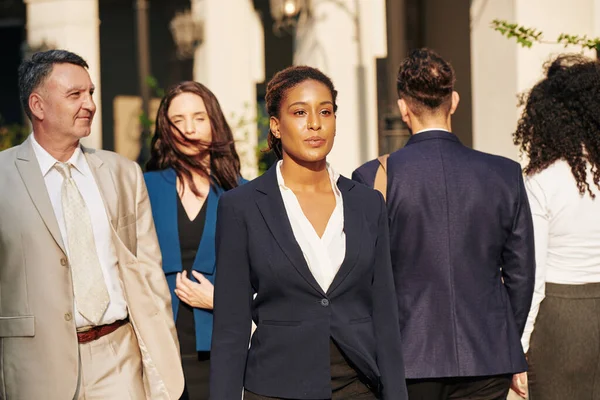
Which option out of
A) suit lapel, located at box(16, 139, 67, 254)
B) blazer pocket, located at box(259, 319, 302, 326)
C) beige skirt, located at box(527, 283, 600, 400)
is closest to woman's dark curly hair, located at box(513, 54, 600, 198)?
beige skirt, located at box(527, 283, 600, 400)

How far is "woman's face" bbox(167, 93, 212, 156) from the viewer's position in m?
5.05

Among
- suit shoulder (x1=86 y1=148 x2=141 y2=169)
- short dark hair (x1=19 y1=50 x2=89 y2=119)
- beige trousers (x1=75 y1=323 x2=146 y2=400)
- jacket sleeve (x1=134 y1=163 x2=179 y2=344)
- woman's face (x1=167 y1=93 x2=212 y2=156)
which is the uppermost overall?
short dark hair (x1=19 y1=50 x2=89 y2=119)

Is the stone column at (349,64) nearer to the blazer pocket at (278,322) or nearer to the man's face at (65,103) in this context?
the man's face at (65,103)

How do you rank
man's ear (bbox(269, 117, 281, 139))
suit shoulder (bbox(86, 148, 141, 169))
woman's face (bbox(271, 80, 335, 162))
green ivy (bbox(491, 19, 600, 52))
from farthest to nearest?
green ivy (bbox(491, 19, 600, 52)) → suit shoulder (bbox(86, 148, 141, 169)) → man's ear (bbox(269, 117, 281, 139)) → woman's face (bbox(271, 80, 335, 162))

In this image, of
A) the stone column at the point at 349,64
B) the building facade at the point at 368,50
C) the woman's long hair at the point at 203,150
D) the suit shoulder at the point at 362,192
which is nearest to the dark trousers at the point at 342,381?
the suit shoulder at the point at 362,192

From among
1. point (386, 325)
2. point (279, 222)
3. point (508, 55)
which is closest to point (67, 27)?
point (508, 55)

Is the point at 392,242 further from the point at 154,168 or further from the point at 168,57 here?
the point at 168,57

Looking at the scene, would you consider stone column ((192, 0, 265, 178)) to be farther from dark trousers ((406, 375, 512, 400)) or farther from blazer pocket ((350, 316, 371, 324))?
blazer pocket ((350, 316, 371, 324))

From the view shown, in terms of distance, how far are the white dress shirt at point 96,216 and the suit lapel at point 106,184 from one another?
2 centimetres

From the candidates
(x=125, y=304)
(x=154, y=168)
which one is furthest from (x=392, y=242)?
(x=154, y=168)

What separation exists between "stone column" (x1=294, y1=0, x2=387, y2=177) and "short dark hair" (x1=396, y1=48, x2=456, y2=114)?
592cm

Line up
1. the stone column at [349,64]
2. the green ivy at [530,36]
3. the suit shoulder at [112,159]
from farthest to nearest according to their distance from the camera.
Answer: the stone column at [349,64] → the green ivy at [530,36] → the suit shoulder at [112,159]

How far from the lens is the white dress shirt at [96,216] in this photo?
4.07 m

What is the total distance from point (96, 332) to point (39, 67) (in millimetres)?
1175
